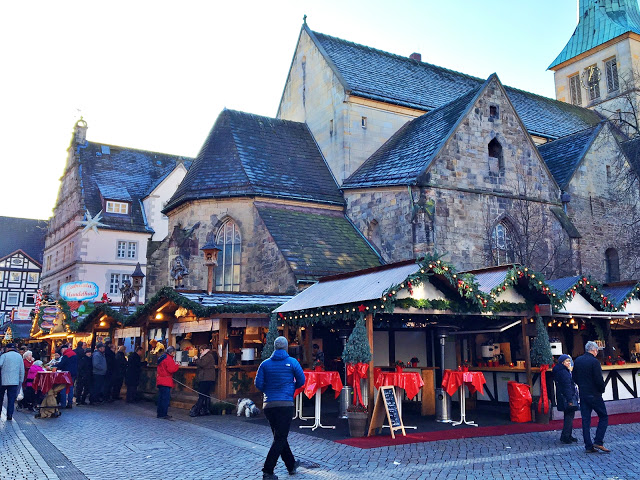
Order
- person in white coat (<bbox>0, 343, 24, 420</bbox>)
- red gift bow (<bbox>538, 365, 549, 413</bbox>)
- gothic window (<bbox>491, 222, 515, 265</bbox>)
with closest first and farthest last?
red gift bow (<bbox>538, 365, 549, 413</bbox>) < person in white coat (<bbox>0, 343, 24, 420</bbox>) < gothic window (<bbox>491, 222, 515, 265</bbox>)

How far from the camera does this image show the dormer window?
43344mm

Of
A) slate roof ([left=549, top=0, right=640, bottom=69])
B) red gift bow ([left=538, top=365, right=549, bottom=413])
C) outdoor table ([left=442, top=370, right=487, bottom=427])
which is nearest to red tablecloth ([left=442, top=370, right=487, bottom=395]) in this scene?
outdoor table ([left=442, top=370, right=487, bottom=427])

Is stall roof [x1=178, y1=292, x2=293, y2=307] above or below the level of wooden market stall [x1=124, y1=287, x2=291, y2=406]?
above

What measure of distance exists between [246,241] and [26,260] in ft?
144

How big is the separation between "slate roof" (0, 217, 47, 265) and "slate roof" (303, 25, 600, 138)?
44474 mm

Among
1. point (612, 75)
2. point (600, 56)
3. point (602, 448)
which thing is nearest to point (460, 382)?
point (602, 448)

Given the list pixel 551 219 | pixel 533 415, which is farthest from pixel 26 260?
A: pixel 533 415

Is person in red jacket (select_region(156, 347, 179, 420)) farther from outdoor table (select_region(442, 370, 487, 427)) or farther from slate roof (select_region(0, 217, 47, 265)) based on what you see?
slate roof (select_region(0, 217, 47, 265))

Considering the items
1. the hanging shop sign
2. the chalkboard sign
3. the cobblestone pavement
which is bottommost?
the cobblestone pavement

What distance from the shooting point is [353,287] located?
13.5 m

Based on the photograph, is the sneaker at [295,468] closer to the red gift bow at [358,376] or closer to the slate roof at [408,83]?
the red gift bow at [358,376]

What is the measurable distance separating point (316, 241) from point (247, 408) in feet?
29.0

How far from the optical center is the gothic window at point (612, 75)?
147ft

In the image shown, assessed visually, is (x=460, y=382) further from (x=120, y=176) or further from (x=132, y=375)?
(x=120, y=176)
